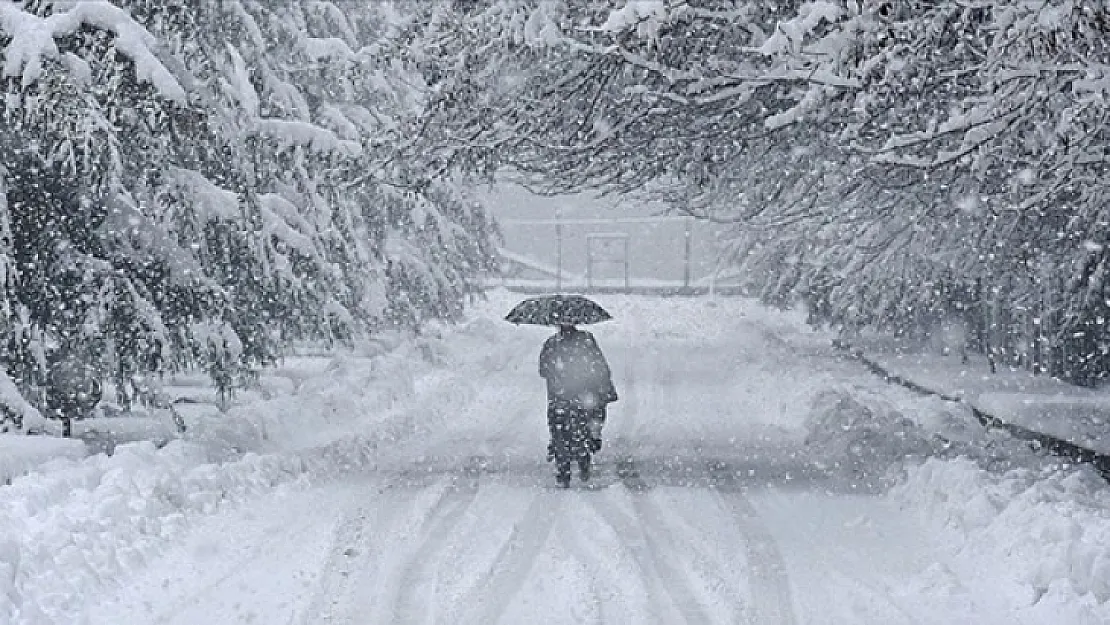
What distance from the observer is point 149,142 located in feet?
37.6

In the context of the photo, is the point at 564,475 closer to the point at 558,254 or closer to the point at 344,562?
the point at 344,562

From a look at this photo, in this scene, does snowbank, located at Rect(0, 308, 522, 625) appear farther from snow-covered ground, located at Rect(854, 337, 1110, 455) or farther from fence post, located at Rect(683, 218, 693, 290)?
fence post, located at Rect(683, 218, 693, 290)

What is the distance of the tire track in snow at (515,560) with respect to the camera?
7.55 meters

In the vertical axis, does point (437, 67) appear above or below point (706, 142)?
above

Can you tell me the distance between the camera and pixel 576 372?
40.5 ft

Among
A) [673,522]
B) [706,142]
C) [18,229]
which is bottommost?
[673,522]

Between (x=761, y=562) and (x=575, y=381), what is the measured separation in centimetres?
395

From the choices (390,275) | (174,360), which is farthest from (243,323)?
(390,275)

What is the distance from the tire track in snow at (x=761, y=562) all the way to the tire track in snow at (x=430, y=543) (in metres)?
2.07

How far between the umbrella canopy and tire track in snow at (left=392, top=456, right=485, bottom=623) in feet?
5.52

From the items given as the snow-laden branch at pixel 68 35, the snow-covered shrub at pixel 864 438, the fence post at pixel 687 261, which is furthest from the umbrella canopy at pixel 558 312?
the fence post at pixel 687 261

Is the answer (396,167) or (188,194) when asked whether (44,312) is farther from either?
(396,167)

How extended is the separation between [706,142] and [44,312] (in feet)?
20.8

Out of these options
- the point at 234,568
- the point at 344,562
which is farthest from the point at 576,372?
the point at 234,568
